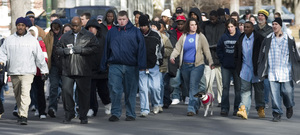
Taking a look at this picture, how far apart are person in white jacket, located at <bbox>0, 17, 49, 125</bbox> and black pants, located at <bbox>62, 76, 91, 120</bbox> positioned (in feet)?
1.54

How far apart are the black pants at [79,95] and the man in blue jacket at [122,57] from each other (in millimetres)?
432

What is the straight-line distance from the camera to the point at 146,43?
42.9 ft

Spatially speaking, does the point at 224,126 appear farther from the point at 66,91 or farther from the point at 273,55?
the point at 66,91

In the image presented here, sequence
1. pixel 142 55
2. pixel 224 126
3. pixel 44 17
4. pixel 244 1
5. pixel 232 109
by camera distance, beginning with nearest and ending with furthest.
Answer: pixel 224 126 < pixel 142 55 < pixel 232 109 < pixel 44 17 < pixel 244 1

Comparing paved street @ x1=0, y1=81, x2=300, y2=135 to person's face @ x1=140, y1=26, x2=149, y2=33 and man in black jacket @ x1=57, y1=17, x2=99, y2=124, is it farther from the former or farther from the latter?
person's face @ x1=140, y1=26, x2=149, y2=33

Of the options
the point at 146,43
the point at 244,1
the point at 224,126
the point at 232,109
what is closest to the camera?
the point at 224,126

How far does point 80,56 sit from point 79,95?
0.66 metres

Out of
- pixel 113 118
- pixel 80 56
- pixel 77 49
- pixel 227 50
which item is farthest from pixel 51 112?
pixel 227 50

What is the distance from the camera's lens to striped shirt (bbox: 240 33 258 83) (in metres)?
12.5

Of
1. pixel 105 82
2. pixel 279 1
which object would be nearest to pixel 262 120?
pixel 105 82

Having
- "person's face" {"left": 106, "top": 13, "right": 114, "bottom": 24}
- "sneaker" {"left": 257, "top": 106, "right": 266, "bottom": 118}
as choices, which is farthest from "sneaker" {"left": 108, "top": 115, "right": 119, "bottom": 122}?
"person's face" {"left": 106, "top": 13, "right": 114, "bottom": 24}

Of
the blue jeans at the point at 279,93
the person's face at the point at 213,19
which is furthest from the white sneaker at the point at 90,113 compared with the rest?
the person's face at the point at 213,19

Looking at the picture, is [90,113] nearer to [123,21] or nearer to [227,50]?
[123,21]

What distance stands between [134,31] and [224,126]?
2.20m
